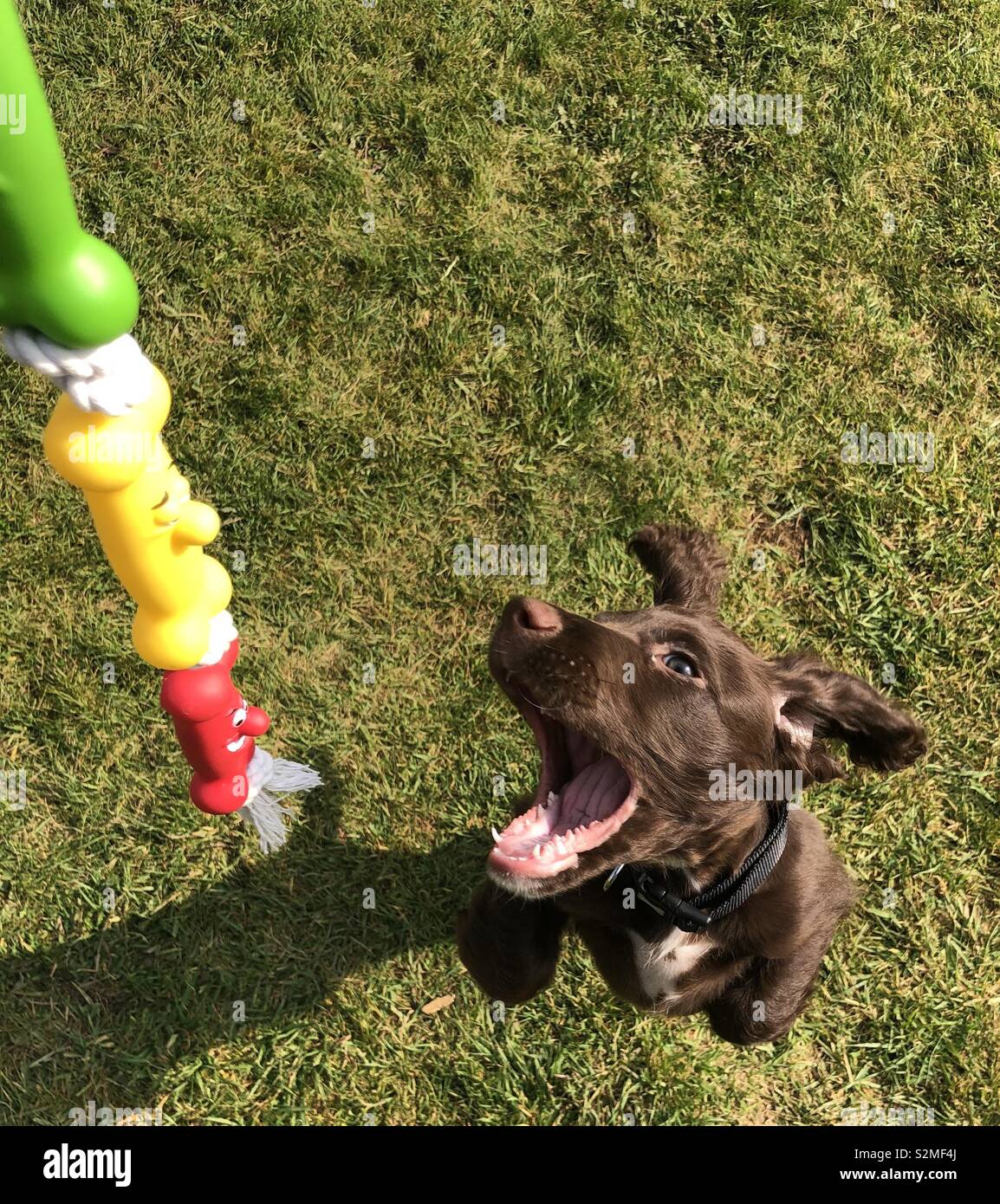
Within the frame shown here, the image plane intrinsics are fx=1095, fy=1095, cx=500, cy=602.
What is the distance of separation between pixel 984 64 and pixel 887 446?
2.06m

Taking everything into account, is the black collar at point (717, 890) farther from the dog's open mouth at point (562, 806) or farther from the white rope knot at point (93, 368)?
the white rope knot at point (93, 368)

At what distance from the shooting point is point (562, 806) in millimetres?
3236

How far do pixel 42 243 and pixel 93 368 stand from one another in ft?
1.13

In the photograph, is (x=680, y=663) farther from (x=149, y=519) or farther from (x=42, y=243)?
(x=42, y=243)

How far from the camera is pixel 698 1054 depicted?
14.7 ft

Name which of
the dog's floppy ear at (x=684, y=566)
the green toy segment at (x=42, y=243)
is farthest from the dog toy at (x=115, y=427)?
the dog's floppy ear at (x=684, y=566)

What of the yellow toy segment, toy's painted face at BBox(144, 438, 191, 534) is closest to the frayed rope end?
the yellow toy segment

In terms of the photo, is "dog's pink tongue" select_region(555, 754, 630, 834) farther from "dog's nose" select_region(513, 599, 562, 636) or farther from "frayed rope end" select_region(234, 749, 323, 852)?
"frayed rope end" select_region(234, 749, 323, 852)

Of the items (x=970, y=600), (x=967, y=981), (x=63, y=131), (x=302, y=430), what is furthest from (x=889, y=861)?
(x=63, y=131)

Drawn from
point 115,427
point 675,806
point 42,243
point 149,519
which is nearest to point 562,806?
point 675,806

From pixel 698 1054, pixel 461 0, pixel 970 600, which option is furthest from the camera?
pixel 461 0

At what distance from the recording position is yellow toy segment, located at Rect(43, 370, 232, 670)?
2600mm

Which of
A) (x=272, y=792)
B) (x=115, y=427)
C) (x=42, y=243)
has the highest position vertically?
(x=42, y=243)

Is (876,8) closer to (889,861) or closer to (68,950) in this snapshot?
(889,861)
